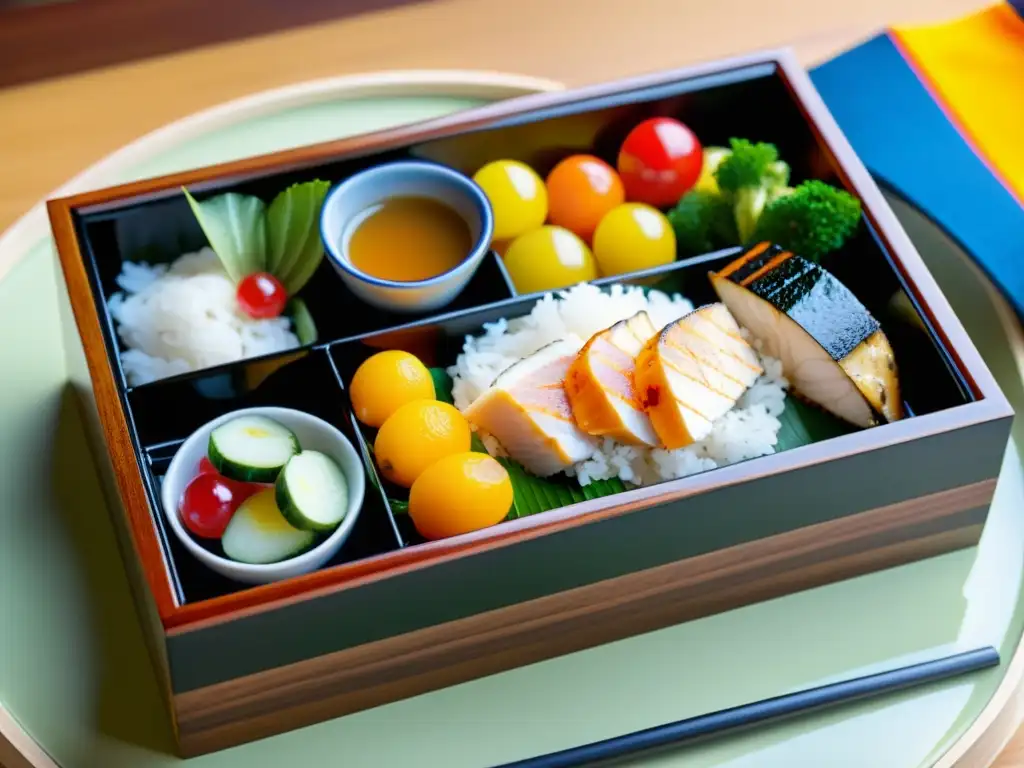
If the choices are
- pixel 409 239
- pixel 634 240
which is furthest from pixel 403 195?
pixel 634 240

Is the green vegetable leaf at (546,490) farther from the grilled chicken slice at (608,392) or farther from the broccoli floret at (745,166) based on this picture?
the broccoli floret at (745,166)

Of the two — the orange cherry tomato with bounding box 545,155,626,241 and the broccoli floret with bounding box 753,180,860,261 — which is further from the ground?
the orange cherry tomato with bounding box 545,155,626,241

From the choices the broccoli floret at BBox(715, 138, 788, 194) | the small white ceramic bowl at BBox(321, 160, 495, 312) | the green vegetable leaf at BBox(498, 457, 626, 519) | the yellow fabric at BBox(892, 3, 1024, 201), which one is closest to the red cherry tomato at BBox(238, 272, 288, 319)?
the small white ceramic bowl at BBox(321, 160, 495, 312)

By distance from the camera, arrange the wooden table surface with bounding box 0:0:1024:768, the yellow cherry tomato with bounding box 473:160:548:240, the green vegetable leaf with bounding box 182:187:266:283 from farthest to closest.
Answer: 1. the wooden table surface with bounding box 0:0:1024:768
2. the yellow cherry tomato with bounding box 473:160:548:240
3. the green vegetable leaf with bounding box 182:187:266:283

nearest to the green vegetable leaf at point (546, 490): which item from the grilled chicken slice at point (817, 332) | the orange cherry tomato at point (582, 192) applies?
the grilled chicken slice at point (817, 332)

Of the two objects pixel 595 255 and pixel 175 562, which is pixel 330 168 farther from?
pixel 175 562

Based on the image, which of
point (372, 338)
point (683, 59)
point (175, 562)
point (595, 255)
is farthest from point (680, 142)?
point (175, 562)

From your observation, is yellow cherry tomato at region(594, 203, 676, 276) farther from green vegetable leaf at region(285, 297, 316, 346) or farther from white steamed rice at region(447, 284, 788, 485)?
green vegetable leaf at region(285, 297, 316, 346)
